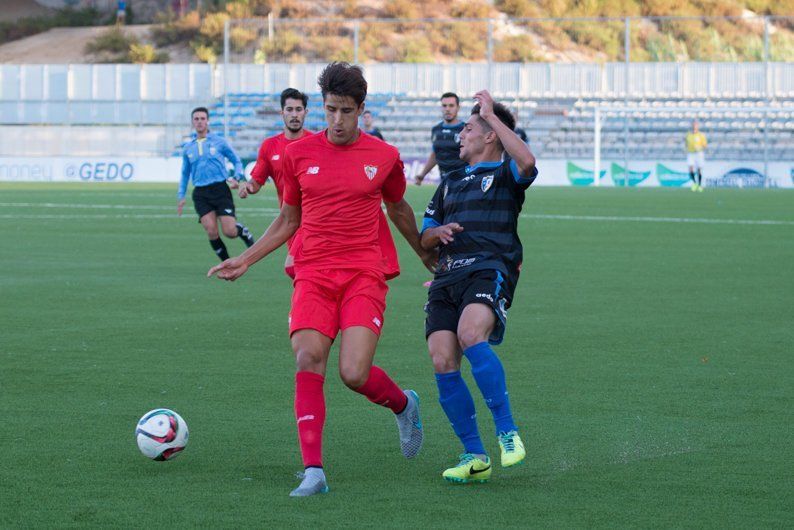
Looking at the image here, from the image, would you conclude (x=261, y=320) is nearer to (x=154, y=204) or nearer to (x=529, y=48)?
(x=154, y=204)

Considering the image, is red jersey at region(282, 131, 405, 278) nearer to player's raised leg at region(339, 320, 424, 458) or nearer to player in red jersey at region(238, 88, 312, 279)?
player's raised leg at region(339, 320, 424, 458)

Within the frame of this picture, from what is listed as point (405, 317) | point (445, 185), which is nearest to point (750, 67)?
point (405, 317)

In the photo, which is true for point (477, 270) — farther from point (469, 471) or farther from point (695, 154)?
point (695, 154)

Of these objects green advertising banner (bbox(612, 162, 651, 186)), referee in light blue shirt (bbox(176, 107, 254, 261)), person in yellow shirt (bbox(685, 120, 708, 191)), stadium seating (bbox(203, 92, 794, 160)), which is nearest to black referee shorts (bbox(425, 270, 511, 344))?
referee in light blue shirt (bbox(176, 107, 254, 261))

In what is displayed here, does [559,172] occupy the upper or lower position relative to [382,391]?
lower

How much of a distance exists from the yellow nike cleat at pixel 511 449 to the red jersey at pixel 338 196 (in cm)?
98

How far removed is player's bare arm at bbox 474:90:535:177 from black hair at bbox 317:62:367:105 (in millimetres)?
642

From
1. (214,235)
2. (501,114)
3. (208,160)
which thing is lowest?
(214,235)

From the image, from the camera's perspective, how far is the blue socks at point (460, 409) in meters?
6.09

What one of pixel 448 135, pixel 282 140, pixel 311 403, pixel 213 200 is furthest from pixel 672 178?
pixel 311 403

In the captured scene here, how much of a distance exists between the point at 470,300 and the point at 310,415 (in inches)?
38.8

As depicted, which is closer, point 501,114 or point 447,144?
point 501,114

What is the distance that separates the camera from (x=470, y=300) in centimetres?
623

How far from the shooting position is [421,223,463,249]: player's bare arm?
6289 mm
